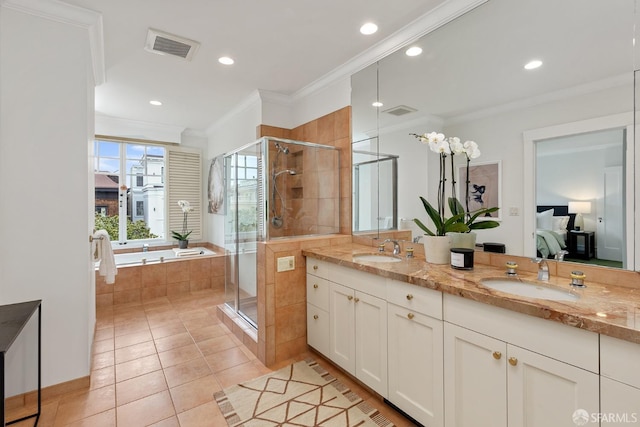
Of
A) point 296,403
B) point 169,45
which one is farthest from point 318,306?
point 169,45

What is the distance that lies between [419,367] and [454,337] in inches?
11.6

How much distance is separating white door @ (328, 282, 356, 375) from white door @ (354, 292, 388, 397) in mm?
52

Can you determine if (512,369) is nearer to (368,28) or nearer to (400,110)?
(400,110)

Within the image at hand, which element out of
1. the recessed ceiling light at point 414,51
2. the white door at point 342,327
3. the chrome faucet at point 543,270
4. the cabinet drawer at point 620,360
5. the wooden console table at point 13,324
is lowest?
the white door at point 342,327

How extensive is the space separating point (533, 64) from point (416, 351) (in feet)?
5.42

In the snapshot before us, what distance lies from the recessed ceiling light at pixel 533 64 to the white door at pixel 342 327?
164 centimetres

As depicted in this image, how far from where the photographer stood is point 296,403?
71.0 inches

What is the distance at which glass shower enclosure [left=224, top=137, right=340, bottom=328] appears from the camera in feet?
8.30

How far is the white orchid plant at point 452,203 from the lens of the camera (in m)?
1.76

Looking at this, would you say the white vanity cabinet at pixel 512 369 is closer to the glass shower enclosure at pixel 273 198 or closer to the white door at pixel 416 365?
the white door at pixel 416 365

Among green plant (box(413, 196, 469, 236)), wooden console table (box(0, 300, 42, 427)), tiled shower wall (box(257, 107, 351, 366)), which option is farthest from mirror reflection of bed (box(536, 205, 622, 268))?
wooden console table (box(0, 300, 42, 427))

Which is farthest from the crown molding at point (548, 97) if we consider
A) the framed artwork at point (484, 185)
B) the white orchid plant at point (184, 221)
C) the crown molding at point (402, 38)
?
the white orchid plant at point (184, 221)

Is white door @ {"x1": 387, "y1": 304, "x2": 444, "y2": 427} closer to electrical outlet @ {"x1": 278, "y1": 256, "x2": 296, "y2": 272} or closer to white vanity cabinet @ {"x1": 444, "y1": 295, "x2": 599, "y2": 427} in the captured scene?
white vanity cabinet @ {"x1": 444, "y1": 295, "x2": 599, "y2": 427}

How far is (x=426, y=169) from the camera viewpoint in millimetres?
2094
